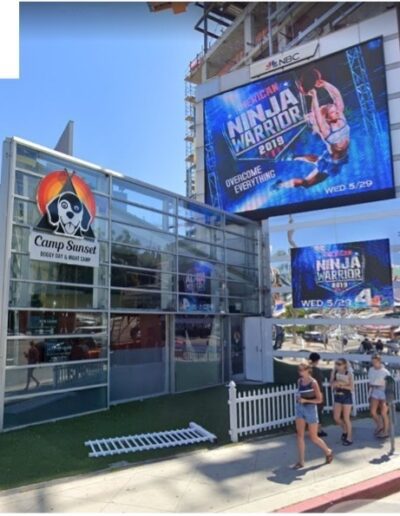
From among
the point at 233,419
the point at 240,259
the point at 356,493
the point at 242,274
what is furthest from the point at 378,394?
the point at 240,259

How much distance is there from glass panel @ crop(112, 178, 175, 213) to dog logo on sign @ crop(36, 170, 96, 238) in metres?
1.22

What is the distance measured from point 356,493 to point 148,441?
401 cm

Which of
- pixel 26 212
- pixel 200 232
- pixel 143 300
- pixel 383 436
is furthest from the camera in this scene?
pixel 200 232

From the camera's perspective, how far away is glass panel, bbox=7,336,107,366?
9984 millimetres

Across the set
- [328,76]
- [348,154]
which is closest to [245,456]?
[348,154]

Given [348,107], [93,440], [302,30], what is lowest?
[93,440]

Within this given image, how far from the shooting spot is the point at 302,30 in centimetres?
2975

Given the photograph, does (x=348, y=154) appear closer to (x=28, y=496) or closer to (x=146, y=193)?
(x=146, y=193)

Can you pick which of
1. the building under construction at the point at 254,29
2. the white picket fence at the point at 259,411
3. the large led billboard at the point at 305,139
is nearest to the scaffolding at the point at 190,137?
the building under construction at the point at 254,29

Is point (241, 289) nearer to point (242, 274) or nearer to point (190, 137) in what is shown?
point (242, 274)

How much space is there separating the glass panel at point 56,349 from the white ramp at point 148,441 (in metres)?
2.68

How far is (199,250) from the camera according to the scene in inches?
640

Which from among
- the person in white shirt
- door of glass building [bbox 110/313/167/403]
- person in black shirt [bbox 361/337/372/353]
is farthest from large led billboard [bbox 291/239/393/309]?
the person in white shirt

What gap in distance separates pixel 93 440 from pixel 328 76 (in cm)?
1727
